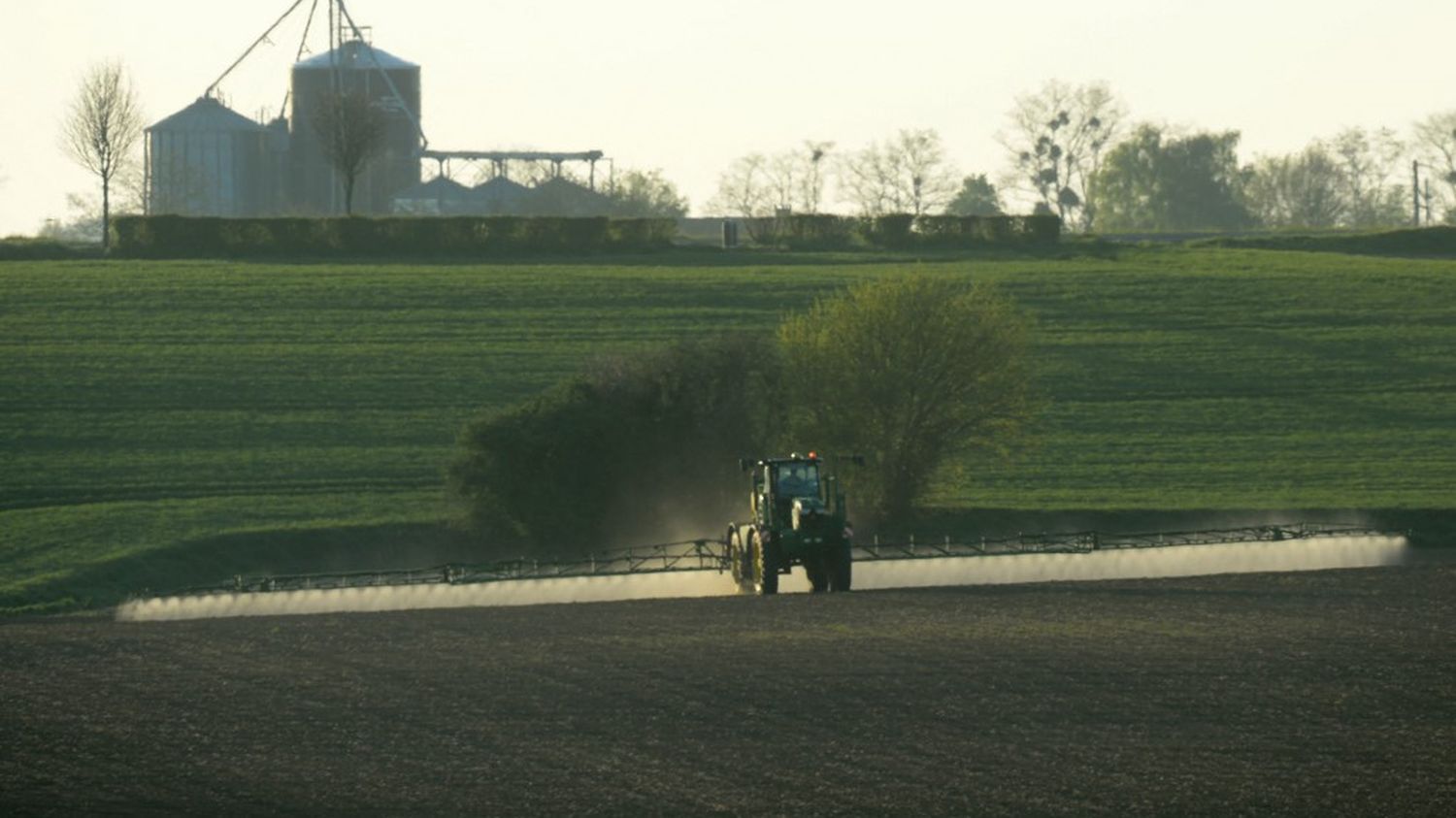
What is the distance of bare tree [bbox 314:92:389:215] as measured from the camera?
4665 inches

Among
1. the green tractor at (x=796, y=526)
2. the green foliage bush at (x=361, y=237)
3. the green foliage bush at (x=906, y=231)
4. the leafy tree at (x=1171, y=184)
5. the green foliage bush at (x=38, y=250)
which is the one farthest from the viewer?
the leafy tree at (x=1171, y=184)

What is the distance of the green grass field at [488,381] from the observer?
188ft

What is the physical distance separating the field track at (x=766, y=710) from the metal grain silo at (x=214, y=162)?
346ft

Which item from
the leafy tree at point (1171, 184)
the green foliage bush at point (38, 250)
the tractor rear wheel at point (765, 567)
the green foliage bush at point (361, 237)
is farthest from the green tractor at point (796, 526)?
the leafy tree at point (1171, 184)

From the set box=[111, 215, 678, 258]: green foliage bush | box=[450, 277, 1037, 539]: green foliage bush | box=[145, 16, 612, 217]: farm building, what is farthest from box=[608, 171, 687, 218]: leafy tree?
box=[450, 277, 1037, 539]: green foliage bush

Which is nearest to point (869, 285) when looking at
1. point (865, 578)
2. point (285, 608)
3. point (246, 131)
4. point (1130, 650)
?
point (865, 578)

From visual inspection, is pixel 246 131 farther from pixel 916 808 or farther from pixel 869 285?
pixel 916 808

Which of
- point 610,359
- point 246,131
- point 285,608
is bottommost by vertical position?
point 285,608

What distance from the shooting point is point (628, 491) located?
55.6 meters

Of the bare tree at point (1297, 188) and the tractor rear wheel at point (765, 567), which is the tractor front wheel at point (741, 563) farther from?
the bare tree at point (1297, 188)

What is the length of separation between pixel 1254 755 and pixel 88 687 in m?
15.1

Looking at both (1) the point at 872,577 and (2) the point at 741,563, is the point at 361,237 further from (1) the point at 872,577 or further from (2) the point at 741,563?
(2) the point at 741,563

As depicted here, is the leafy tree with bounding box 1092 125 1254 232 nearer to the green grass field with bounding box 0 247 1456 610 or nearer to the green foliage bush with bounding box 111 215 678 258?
the green grass field with bounding box 0 247 1456 610

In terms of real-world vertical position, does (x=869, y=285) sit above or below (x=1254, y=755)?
above
